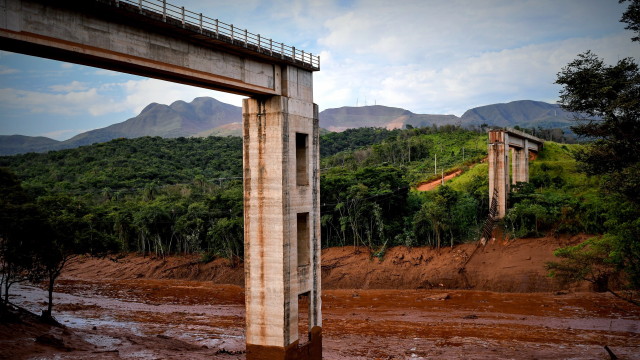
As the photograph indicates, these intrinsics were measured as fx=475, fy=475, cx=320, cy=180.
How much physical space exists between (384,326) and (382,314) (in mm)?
2701

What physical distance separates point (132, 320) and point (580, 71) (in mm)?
29202

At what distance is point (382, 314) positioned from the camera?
93.3ft

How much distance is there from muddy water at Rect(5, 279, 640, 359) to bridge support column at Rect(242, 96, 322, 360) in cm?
344

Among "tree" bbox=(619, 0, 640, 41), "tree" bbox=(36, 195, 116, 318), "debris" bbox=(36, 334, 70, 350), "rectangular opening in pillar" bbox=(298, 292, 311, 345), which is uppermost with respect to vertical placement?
"tree" bbox=(619, 0, 640, 41)

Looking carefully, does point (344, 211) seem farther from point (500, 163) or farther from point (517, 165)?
point (517, 165)

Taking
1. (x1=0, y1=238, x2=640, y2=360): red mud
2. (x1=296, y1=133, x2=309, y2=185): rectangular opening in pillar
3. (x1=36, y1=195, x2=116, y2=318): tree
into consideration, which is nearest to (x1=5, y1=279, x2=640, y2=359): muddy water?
(x1=0, y1=238, x2=640, y2=360): red mud

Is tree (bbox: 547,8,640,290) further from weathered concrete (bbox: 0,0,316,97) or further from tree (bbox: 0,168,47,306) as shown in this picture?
tree (bbox: 0,168,47,306)

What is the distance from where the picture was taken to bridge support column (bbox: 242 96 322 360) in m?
17.4

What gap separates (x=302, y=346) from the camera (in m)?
18.5

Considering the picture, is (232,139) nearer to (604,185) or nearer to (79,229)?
(79,229)

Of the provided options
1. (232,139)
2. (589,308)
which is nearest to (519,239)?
(589,308)

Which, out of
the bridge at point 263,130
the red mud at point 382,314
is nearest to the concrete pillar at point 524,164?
the red mud at point 382,314

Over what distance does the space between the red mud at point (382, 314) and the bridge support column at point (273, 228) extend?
346 cm

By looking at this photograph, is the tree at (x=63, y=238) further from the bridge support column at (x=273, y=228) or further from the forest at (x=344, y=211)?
the bridge support column at (x=273, y=228)
